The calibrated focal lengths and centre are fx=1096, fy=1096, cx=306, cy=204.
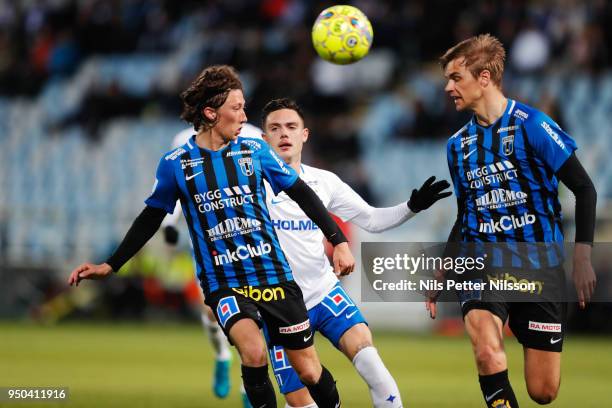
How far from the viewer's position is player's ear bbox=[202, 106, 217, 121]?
20.3ft

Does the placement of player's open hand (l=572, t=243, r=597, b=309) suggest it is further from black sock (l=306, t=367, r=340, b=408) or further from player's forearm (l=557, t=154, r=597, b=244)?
black sock (l=306, t=367, r=340, b=408)

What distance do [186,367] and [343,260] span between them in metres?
6.07

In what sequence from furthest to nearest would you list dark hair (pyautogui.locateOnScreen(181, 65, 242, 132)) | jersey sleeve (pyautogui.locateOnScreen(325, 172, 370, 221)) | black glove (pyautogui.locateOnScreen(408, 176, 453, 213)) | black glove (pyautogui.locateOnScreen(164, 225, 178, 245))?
1. black glove (pyautogui.locateOnScreen(164, 225, 178, 245))
2. jersey sleeve (pyautogui.locateOnScreen(325, 172, 370, 221))
3. black glove (pyautogui.locateOnScreen(408, 176, 453, 213))
4. dark hair (pyautogui.locateOnScreen(181, 65, 242, 132))

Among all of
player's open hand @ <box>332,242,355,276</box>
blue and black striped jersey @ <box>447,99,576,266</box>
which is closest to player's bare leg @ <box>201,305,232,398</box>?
player's open hand @ <box>332,242,355,276</box>

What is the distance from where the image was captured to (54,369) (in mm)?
11062

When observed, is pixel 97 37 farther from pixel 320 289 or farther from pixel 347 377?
pixel 320 289

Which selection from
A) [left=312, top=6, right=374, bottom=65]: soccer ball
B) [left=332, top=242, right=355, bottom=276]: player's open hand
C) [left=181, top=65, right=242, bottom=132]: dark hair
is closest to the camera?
[left=332, top=242, right=355, bottom=276]: player's open hand

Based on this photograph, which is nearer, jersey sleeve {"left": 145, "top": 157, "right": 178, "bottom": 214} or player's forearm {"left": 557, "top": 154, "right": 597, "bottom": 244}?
player's forearm {"left": 557, "top": 154, "right": 597, "bottom": 244}

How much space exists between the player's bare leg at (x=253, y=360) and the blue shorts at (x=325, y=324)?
0.67 m

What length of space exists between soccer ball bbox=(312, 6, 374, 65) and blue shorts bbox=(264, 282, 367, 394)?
2.10m

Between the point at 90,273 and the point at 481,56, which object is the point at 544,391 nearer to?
the point at 481,56

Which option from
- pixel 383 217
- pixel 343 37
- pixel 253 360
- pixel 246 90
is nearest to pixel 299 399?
pixel 253 360

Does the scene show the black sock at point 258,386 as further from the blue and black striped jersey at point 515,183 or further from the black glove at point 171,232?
the black glove at point 171,232

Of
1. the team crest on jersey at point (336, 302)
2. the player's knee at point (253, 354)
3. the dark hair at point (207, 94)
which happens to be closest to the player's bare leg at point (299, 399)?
the team crest on jersey at point (336, 302)
